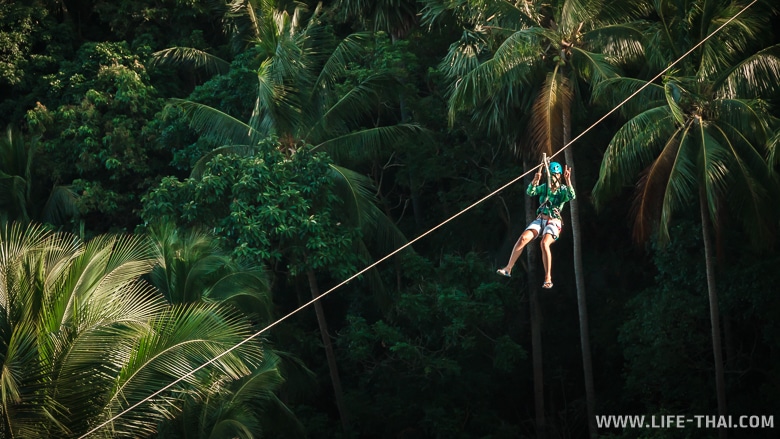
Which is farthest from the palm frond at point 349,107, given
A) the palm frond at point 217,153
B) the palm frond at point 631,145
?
the palm frond at point 631,145

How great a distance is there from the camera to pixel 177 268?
16969 mm

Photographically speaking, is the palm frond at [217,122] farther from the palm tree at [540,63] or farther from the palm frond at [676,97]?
the palm frond at [676,97]

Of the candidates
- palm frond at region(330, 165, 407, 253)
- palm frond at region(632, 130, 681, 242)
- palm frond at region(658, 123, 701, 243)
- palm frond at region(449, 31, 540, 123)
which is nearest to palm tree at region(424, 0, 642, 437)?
palm frond at region(449, 31, 540, 123)

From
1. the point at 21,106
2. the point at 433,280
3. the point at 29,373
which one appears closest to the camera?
the point at 29,373

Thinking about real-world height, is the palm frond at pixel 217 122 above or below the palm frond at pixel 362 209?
above

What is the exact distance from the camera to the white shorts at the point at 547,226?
45.2ft

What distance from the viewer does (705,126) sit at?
17922 millimetres

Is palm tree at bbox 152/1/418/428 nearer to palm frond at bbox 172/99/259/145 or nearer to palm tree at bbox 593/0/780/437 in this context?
palm frond at bbox 172/99/259/145

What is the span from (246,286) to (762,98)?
8806mm

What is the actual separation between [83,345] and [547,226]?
18.1 feet

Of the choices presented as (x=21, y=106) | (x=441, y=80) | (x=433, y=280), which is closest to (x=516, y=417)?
(x=433, y=280)

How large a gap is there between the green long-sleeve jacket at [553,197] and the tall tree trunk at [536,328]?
831 centimetres

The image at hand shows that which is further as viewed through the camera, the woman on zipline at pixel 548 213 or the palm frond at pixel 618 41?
the palm frond at pixel 618 41

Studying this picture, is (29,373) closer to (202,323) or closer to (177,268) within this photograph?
(202,323)
